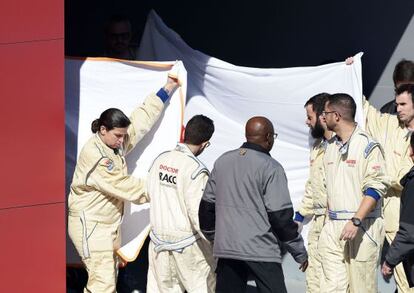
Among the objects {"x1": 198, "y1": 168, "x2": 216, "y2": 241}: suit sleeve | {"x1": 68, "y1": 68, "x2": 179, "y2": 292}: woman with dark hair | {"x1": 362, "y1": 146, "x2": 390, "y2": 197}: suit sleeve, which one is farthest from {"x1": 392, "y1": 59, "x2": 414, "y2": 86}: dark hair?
{"x1": 68, "y1": 68, "x2": 179, "y2": 292}: woman with dark hair

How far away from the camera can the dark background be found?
10422mm

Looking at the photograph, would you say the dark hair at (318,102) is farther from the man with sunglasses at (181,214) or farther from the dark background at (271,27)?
the dark background at (271,27)

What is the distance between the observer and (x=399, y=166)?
28.2 ft

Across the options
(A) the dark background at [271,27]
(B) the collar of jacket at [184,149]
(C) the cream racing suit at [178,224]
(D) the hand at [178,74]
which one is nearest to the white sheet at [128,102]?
(D) the hand at [178,74]

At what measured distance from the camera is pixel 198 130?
317 inches

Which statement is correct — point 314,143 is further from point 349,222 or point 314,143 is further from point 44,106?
Result: point 44,106

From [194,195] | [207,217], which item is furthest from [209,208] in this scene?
[194,195]

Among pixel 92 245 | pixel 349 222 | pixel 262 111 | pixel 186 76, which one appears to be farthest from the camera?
pixel 262 111

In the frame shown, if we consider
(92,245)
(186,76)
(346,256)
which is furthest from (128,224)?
(346,256)

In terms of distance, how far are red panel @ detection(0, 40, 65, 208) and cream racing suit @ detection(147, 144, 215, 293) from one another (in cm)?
77

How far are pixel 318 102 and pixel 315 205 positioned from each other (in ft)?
2.70

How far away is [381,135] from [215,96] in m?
1.61

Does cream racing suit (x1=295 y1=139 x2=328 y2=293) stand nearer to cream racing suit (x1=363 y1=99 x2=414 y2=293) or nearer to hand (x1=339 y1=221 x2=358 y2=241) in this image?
cream racing suit (x1=363 y1=99 x2=414 y2=293)

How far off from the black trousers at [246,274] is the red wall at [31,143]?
1.23 metres
